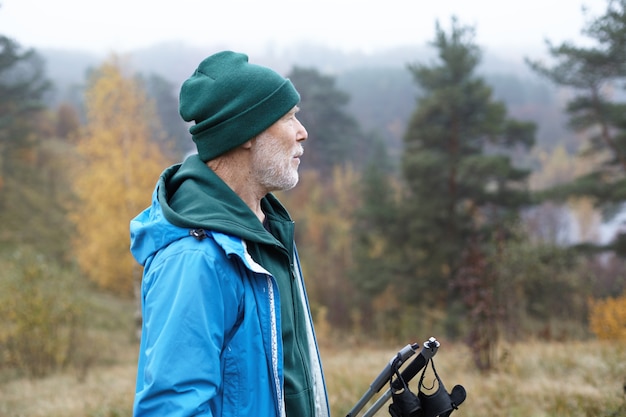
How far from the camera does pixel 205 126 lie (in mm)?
1816

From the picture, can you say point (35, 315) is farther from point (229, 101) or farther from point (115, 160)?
point (229, 101)

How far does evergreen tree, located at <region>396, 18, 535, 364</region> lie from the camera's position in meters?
18.3

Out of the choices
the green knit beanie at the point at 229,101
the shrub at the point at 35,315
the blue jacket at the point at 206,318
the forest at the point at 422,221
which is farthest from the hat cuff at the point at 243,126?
the shrub at the point at 35,315

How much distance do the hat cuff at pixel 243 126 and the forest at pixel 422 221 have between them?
5.70 meters

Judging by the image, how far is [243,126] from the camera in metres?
1.80

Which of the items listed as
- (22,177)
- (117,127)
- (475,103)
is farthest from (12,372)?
(22,177)

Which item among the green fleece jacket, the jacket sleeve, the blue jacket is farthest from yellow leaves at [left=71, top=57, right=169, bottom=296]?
the jacket sleeve

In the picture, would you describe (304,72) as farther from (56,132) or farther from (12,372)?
(12,372)

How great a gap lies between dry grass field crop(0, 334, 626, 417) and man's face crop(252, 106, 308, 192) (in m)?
2.81

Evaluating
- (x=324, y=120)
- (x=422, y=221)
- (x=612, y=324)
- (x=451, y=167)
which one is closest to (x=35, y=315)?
(x=612, y=324)

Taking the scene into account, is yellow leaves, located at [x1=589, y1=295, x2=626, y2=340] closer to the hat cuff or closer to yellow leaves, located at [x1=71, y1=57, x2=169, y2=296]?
yellow leaves, located at [x1=71, y1=57, x2=169, y2=296]

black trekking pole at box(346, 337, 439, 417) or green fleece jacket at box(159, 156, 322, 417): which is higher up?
green fleece jacket at box(159, 156, 322, 417)

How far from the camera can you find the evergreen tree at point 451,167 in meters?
18.3

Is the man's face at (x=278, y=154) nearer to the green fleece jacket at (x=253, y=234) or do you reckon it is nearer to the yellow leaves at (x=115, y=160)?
the green fleece jacket at (x=253, y=234)
